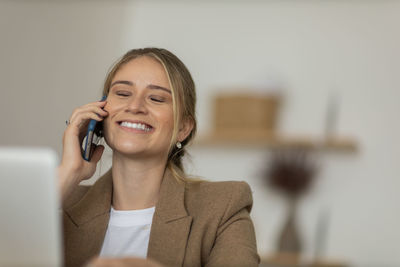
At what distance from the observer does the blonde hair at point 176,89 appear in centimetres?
162

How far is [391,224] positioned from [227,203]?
311cm

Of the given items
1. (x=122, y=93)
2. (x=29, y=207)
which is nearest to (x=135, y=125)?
(x=122, y=93)

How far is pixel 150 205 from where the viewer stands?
162 centimetres

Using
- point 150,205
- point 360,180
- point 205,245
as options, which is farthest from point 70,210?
point 360,180

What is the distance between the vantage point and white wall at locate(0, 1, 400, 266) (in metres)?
4.40

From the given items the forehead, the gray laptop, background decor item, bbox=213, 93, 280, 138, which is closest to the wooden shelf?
background decor item, bbox=213, 93, 280, 138

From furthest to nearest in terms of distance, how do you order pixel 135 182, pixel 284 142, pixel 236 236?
pixel 284 142, pixel 135 182, pixel 236 236

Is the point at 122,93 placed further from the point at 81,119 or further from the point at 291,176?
the point at 291,176

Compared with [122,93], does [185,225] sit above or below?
below

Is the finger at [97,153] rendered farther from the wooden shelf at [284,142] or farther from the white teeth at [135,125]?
the wooden shelf at [284,142]

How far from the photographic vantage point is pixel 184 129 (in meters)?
1.71

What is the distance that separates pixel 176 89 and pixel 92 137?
238mm

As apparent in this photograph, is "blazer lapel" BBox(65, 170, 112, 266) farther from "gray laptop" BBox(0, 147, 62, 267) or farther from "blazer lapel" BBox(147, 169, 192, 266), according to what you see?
"gray laptop" BBox(0, 147, 62, 267)

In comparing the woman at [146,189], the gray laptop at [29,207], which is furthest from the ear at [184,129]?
the gray laptop at [29,207]
